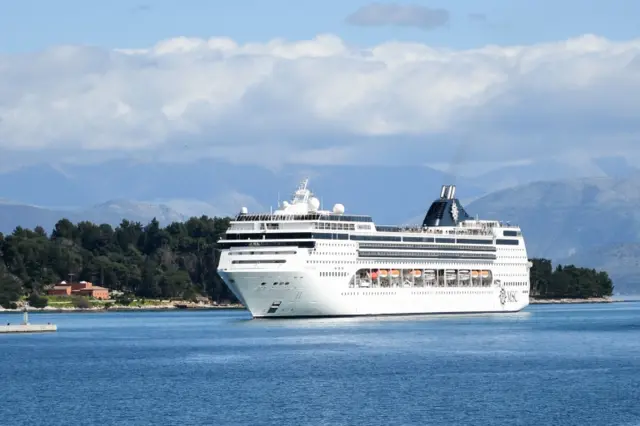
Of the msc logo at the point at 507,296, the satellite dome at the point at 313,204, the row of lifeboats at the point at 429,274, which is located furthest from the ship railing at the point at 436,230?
the satellite dome at the point at 313,204

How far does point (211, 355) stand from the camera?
9525 cm

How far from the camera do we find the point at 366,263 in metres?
138

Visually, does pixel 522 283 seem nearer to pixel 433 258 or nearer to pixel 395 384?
pixel 433 258

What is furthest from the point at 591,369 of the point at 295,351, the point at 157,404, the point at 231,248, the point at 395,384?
the point at 231,248

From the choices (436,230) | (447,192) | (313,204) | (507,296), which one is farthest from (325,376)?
(447,192)

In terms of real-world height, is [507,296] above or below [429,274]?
below

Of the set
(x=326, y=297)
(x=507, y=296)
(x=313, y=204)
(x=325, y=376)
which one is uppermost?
(x=313, y=204)

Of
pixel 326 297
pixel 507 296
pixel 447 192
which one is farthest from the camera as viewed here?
pixel 447 192

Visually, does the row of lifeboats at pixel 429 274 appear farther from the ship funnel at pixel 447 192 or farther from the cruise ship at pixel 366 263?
the ship funnel at pixel 447 192

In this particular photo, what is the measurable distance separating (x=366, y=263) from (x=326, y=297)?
8.76m

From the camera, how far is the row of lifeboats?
141 meters

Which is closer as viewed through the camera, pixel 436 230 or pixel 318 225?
pixel 318 225

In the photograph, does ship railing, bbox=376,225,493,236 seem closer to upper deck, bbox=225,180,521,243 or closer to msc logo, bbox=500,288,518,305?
upper deck, bbox=225,180,521,243

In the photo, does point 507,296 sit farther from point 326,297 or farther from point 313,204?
point 326,297
